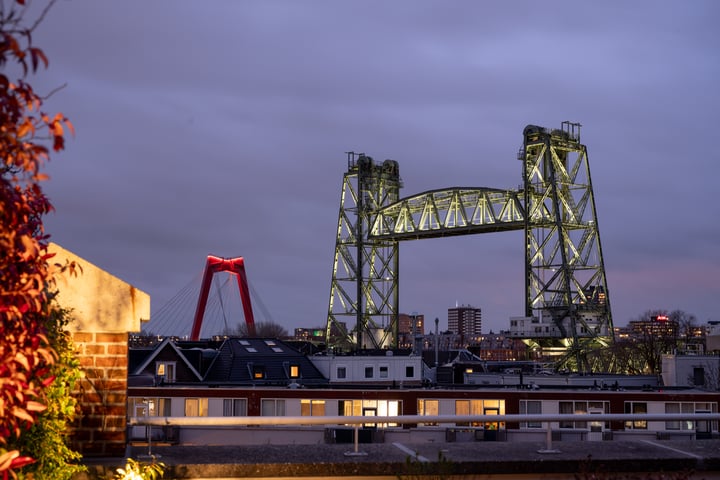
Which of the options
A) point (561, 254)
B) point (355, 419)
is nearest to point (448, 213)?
point (561, 254)

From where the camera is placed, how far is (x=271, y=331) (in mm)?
144625

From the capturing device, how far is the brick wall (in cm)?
562

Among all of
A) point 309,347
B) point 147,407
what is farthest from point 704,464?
point 309,347

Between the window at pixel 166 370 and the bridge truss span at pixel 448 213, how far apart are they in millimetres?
30064

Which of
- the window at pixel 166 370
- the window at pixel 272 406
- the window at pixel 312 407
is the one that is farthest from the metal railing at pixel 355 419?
the window at pixel 166 370

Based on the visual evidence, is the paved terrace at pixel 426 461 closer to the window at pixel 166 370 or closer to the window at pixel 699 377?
the window at pixel 166 370

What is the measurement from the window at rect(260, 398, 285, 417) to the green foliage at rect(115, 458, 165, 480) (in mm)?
31730

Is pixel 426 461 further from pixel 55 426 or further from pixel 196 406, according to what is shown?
pixel 196 406

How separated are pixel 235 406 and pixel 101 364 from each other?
3210 cm

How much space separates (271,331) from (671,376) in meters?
96.5

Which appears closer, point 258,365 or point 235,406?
point 235,406

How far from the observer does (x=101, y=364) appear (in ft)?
18.5

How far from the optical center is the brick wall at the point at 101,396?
5.62 metres

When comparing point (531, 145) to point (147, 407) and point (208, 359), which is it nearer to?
point (208, 359)
